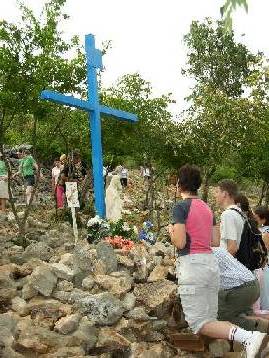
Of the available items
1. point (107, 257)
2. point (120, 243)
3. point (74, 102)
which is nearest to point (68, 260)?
point (107, 257)

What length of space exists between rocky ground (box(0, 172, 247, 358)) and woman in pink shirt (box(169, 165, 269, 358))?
71cm

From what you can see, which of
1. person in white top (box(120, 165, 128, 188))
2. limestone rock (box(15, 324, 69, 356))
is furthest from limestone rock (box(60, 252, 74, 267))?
person in white top (box(120, 165, 128, 188))

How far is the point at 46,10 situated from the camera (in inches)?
382

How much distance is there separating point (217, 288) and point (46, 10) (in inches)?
266

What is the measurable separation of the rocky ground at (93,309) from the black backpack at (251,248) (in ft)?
2.96

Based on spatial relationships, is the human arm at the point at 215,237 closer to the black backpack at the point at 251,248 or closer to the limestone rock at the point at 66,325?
the black backpack at the point at 251,248

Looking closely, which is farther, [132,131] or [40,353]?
[132,131]

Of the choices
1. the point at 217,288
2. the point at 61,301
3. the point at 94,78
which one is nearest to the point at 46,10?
the point at 94,78

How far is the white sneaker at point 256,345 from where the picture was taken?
4.47 metres

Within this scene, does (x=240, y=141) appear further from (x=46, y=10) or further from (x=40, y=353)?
(x=40, y=353)

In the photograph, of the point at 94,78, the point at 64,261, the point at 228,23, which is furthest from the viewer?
the point at 94,78

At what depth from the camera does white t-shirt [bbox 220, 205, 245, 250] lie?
17.8ft

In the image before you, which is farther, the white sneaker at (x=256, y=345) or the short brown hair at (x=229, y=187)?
the short brown hair at (x=229, y=187)

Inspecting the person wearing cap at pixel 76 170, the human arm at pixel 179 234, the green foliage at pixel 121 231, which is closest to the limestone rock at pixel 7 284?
the human arm at pixel 179 234
